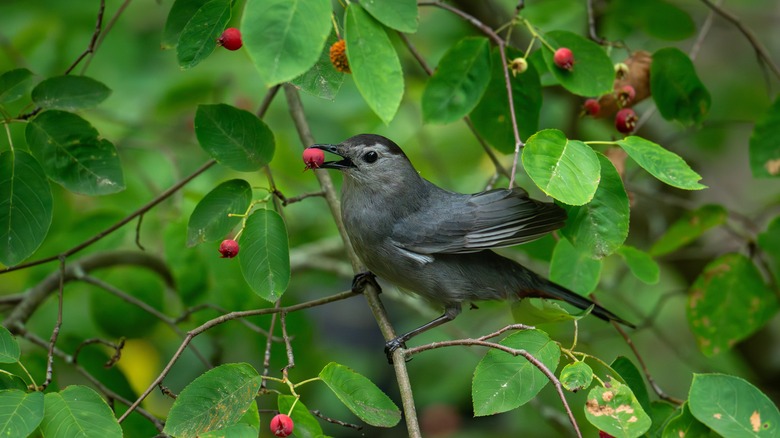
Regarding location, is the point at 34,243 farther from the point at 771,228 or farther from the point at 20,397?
the point at 771,228

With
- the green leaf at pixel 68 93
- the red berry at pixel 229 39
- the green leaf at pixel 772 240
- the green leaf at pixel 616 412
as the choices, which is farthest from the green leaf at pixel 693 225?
the green leaf at pixel 68 93

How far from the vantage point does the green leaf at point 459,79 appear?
301cm

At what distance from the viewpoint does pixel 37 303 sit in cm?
357

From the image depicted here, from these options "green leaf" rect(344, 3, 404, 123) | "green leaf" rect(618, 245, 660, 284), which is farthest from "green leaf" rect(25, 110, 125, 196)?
"green leaf" rect(618, 245, 660, 284)

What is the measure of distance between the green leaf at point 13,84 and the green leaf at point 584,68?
1.70 metres

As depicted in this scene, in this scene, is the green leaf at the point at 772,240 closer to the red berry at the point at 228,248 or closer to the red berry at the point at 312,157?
the red berry at the point at 312,157

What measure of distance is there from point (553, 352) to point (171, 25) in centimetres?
155

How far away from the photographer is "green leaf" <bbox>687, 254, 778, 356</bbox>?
3590mm

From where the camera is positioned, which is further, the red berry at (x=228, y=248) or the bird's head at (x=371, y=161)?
the bird's head at (x=371, y=161)

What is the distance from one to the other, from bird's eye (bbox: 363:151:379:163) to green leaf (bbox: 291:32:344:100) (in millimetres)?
1042

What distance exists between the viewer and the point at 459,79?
303 cm

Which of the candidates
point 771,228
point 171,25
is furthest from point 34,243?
point 771,228

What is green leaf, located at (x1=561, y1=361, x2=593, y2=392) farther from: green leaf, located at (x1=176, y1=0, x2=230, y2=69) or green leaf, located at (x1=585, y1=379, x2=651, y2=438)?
green leaf, located at (x1=176, y1=0, x2=230, y2=69)

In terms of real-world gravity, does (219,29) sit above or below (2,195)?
above
